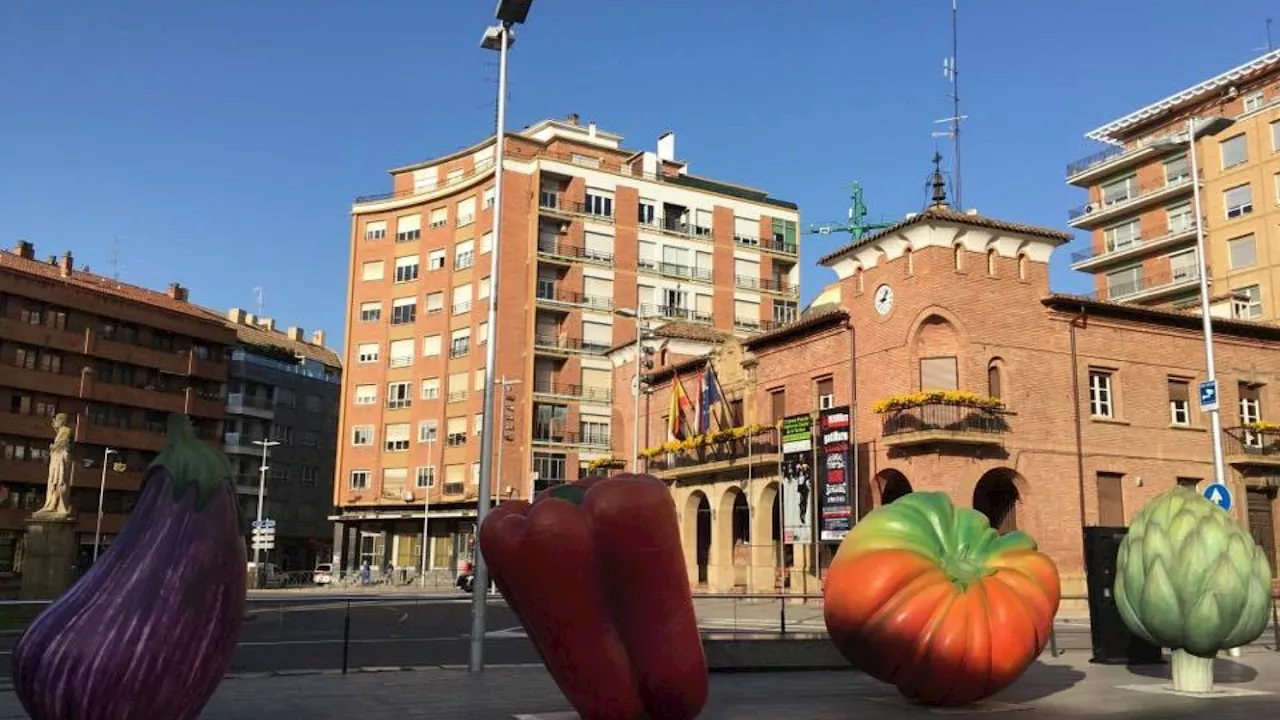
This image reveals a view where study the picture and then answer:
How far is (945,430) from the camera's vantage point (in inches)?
1138

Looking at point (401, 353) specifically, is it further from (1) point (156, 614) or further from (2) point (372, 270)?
(1) point (156, 614)

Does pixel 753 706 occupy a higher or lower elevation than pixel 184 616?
lower

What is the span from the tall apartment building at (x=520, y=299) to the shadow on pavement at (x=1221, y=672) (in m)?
45.7

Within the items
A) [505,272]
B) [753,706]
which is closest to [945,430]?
[753,706]

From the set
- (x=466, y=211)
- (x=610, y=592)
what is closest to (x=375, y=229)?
(x=466, y=211)

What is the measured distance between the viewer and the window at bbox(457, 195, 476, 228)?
67125mm

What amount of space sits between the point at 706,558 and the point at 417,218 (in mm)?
37807

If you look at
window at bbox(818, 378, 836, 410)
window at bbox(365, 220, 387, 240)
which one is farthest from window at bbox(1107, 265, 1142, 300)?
window at bbox(365, 220, 387, 240)

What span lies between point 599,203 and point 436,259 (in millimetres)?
11966

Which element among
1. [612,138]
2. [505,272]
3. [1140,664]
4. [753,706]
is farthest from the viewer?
[612,138]

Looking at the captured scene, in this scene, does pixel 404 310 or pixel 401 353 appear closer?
pixel 401 353

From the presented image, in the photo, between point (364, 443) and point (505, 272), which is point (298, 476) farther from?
point (505, 272)

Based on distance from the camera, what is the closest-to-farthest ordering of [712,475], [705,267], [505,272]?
[712,475] → [505,272] → [705,267]

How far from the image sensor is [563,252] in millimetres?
63688
